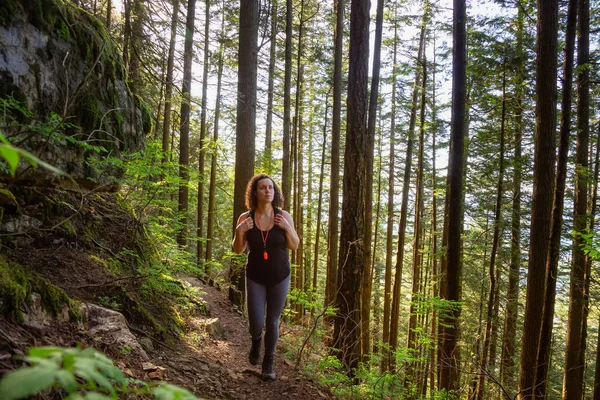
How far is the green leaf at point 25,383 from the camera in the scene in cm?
69

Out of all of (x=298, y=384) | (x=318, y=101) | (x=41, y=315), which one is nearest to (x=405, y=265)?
(x=318, y=101)

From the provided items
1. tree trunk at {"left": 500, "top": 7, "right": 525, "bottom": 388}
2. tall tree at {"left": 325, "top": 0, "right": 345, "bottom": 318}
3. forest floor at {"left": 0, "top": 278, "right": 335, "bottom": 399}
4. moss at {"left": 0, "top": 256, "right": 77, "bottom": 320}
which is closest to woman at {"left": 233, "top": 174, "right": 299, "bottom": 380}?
forest floor at {"left": 0, "top": 278, "right": 335, "bottom": 399}

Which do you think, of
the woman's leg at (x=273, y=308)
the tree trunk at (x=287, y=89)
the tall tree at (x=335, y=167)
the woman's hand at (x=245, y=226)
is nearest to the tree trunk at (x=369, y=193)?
the tall tree at (x=335, y=167)

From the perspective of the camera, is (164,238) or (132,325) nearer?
(132,325)

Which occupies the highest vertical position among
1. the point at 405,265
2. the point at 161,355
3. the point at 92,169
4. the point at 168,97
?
the point at 168,97

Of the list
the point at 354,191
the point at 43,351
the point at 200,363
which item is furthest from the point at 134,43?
the point at 43,351

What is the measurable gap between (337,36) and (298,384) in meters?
10.4

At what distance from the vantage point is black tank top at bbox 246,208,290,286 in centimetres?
387

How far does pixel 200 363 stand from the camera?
4.03 meters

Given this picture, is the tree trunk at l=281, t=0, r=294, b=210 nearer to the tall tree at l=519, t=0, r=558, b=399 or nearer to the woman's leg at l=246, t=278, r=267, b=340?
the tall tree at l=519, t=0, r=558, b=399

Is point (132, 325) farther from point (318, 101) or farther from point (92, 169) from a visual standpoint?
point (318, 101)

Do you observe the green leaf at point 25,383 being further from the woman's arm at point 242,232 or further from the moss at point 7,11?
the moss at point 7,11

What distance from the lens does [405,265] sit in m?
28.9

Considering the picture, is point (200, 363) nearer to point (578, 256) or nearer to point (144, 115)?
point (144, 115)
